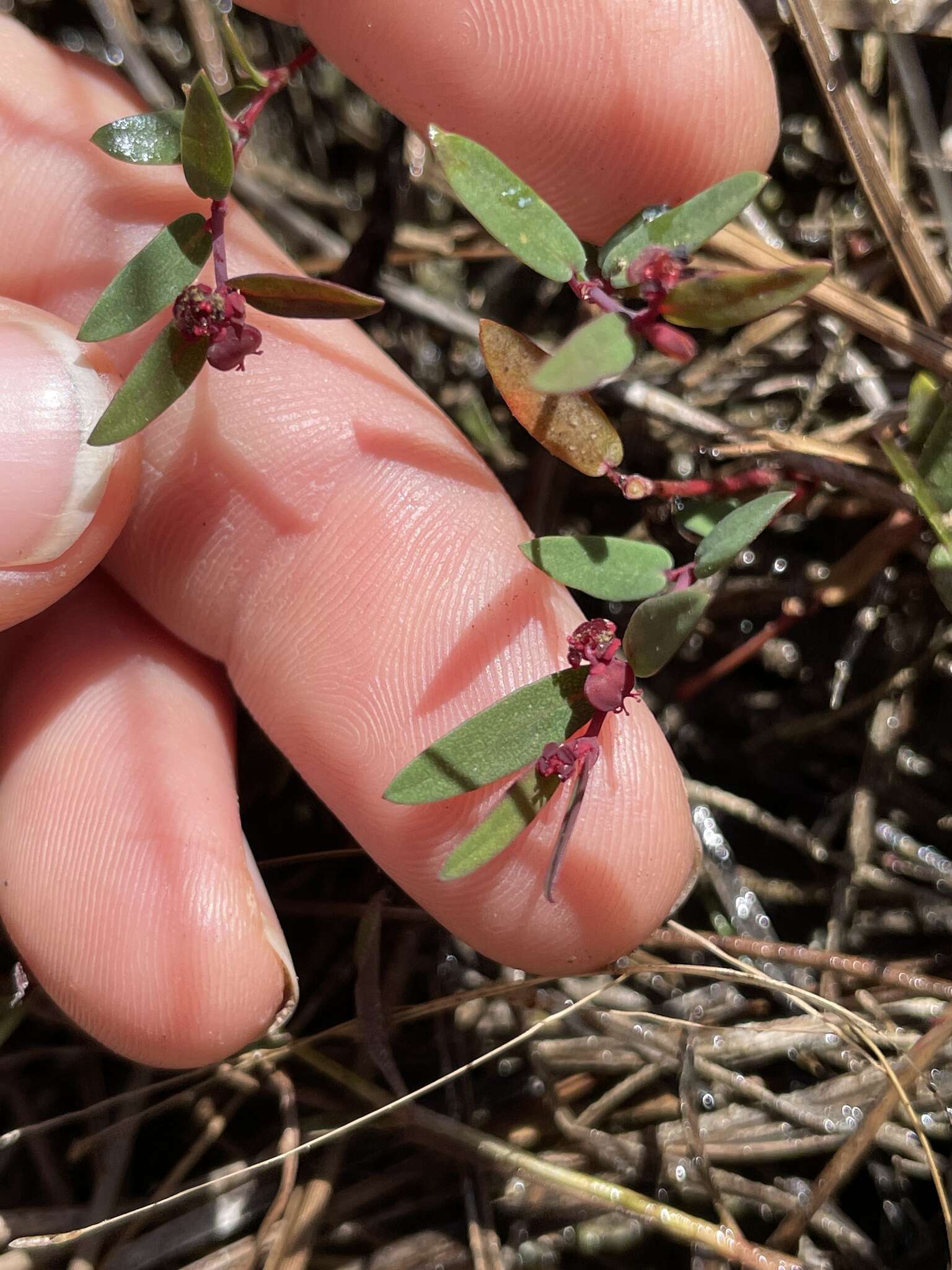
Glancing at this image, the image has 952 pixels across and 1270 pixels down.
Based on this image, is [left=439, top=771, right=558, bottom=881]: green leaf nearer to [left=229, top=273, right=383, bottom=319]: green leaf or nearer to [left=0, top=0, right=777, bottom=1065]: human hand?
[left=0, top=0, right=777, bottom=1065]: human hand

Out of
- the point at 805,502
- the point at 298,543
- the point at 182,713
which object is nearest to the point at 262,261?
the point at 298,543

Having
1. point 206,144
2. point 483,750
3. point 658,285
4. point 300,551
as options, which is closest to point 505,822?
point 483,750

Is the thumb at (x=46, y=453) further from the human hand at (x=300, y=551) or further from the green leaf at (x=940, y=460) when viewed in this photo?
the green leaf at (x=940, y=460)

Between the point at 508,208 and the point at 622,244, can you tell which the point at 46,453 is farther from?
the point at 622,244

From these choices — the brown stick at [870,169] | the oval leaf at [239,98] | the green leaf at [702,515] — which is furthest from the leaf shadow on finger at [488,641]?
the brown stick at [870,169]

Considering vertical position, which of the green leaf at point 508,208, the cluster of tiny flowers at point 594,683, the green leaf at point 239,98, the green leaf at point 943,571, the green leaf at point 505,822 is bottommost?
the green leaf at point 505,822

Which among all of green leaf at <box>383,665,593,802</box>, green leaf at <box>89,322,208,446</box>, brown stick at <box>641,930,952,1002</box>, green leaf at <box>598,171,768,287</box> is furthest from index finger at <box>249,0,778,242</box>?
brown stick at <box>641,930,952,1002</box>

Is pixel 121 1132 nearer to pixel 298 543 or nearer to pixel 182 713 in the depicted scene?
pixel 182 713
